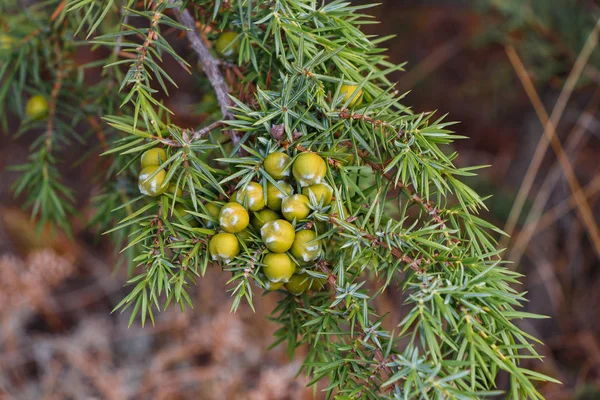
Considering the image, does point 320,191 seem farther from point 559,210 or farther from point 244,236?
point 559,210

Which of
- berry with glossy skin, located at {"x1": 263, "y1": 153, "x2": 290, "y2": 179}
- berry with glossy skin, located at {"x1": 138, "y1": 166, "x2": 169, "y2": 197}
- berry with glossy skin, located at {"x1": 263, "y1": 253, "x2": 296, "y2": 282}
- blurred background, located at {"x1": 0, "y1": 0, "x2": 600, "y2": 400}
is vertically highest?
berry with glossy skin, located at {"x1": 263, "y1": 153, "x2": 290, "y2": 179}

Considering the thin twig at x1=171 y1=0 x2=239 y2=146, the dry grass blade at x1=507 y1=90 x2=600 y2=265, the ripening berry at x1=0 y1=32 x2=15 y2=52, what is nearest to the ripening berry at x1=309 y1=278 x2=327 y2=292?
the thin twig at x1=171 y1=0 x2=239 y2=146

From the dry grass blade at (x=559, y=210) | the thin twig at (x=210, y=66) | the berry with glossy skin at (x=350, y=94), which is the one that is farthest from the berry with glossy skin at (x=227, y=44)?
the dry grass blade at (x=559, y=210)

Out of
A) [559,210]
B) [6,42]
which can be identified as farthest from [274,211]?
[559,210]

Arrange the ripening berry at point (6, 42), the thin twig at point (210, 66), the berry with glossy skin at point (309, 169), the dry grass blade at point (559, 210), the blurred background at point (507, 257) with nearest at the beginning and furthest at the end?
1. the berry with glossy skin at point (309, 169)
2. the thin twig at point (210, 66)
3. the ripening berry at point (6, 42)
4. the blurred background at point (507, 257)
5. the dry grass blade at point (559, 210)

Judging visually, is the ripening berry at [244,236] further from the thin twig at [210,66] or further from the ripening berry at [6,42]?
the ripening berry at [6,42]

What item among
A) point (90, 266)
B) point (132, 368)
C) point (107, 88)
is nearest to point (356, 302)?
point (107, 88)

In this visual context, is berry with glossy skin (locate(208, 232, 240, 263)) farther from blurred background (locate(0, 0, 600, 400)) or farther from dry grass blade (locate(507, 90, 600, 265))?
dry grass blade (locate(507, 90, 600, 265))
